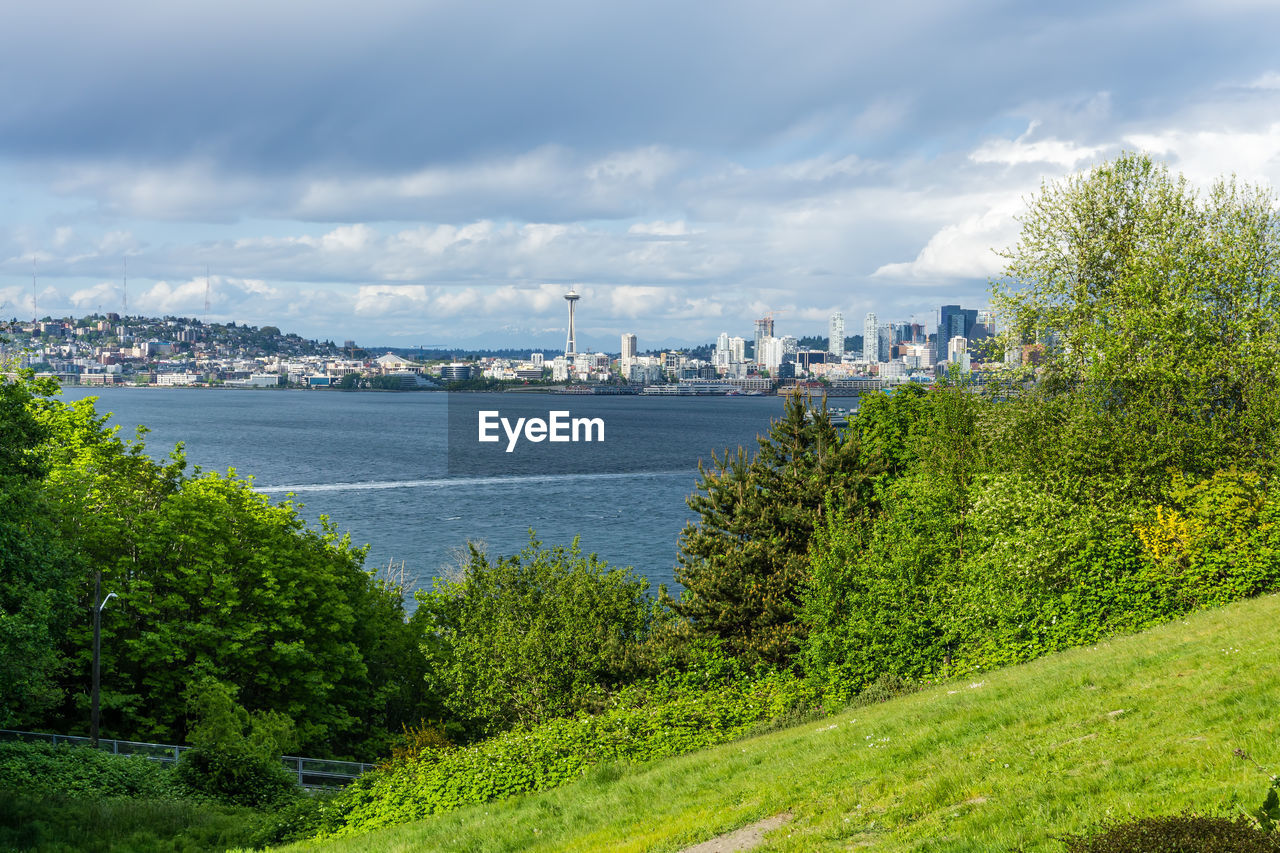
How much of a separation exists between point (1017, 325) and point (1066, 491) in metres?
6.93

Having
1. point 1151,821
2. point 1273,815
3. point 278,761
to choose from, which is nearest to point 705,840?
point 1151,821

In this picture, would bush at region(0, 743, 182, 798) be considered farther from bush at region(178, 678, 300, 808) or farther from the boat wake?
the boat wake

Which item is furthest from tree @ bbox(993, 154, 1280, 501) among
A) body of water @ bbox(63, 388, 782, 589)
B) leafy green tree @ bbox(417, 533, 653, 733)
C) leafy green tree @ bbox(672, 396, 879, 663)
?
body of water @ bbox(63, 388, 782, 589)

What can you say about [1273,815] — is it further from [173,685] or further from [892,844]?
[173,685]

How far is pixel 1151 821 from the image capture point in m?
7.70

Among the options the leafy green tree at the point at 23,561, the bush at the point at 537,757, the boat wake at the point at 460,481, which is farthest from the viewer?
the boat wake at the point at 460,481

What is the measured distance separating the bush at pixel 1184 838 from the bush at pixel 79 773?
20.0m

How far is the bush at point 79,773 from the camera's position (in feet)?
68.4

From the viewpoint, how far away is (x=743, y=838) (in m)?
11.5

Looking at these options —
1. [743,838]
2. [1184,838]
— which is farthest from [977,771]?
[1184,838]

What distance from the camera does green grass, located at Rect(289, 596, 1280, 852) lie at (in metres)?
9.73

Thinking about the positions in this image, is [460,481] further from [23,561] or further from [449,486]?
[23,561]

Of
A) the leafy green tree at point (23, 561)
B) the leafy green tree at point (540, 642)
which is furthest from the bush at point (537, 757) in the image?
the leafy green tree at point (23, 561)

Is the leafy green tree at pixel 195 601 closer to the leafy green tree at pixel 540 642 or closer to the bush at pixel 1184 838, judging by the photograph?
the leafy green tree at pixel 540 642
